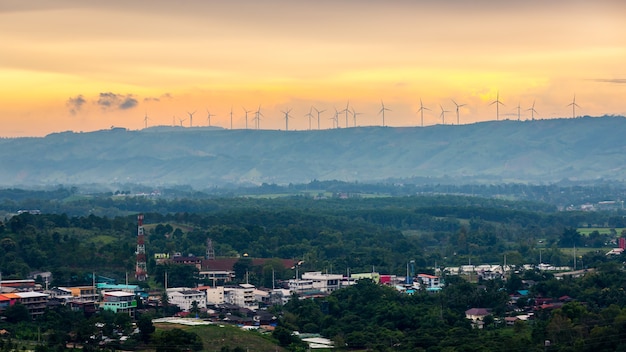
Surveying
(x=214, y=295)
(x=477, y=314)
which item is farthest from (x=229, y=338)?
(x=214, y=295)

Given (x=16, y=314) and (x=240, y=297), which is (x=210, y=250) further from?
(x=16, y=314)

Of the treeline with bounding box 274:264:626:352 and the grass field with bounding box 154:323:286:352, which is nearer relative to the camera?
the treeline with bounding box 274:264:626:352

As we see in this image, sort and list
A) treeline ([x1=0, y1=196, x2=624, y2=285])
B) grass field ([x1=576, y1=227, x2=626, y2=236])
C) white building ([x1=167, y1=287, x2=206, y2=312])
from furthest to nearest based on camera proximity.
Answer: grass field ([x1=576, y1=227, x2=626, y2=236]), treeline ([x1=0, y1=196, x2=624, y2=285]), white building ([x1=167, y1=287, x2=206, y2=312])

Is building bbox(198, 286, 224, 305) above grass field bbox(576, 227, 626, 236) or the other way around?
the other way around

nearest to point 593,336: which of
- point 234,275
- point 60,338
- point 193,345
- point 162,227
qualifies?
point 193,345

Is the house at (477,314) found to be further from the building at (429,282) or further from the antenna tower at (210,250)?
the antenna tower at (210,250)

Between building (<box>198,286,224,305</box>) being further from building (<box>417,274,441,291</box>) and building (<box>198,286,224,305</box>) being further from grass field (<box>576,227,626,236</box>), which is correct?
grass field (<box>576,227,626,236</box>)

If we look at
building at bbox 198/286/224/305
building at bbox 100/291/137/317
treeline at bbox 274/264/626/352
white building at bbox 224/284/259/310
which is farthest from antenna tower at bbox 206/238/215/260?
building at bbox 100/291/137/317
